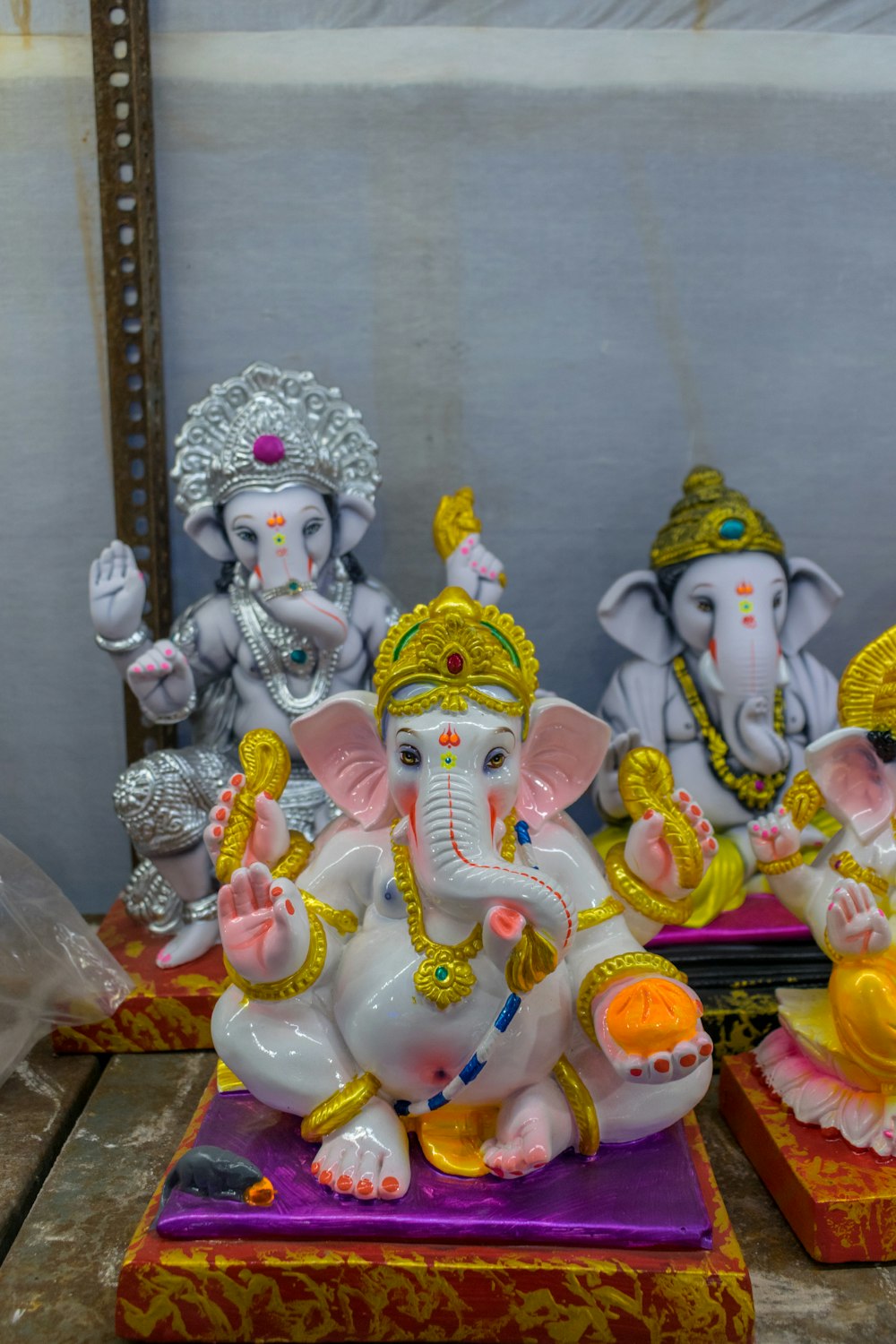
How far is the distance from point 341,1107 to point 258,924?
0.77 ft

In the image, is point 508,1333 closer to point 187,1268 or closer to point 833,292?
point 187,1268

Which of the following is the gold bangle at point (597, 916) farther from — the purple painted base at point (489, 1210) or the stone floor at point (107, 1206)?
the stone floor at point (107, 1206)

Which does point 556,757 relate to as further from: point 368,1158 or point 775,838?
point 368,1158

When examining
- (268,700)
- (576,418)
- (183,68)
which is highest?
(183,68)

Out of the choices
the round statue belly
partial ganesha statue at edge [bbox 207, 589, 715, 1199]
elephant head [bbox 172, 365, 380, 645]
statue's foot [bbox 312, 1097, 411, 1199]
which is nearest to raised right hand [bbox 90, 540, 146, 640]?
elephant head [bbox 172, 365, 380, 645]

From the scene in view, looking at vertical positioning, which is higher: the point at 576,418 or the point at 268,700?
the point at 576,418

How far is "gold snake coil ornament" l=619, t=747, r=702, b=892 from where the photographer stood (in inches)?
58.2

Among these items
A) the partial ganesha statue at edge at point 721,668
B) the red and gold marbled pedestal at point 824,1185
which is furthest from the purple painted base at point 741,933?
the red and gold marbled pedestal at point 824,1185

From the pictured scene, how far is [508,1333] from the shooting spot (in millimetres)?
1301

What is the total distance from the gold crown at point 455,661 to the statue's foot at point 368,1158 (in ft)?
1.52

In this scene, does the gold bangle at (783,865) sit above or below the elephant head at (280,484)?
below

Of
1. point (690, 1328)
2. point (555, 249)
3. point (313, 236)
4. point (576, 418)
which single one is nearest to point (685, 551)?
point (576, 418)

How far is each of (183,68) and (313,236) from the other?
0.40 meters

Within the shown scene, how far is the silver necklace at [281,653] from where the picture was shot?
2.18m
